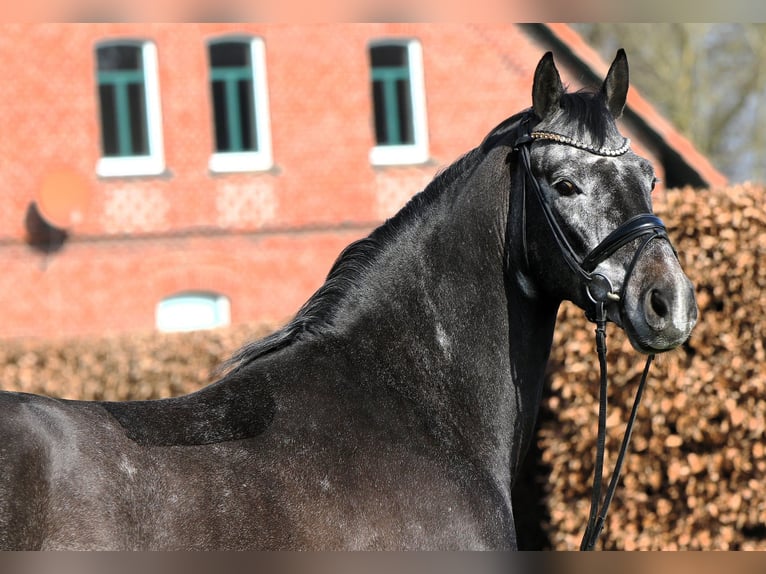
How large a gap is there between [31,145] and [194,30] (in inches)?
139

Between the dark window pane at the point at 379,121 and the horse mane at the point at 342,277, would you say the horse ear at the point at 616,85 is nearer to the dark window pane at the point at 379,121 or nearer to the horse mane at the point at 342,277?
the horse mane at the point at 342,277

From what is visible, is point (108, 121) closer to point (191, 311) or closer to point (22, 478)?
point (191, 311)

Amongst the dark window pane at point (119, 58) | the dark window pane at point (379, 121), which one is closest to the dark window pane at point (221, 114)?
the dark window pane at point (119, 58)

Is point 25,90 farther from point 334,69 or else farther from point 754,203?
point 754,203

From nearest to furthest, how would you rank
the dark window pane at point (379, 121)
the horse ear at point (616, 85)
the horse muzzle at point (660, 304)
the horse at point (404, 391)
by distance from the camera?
the horse at point (404, 391)
the horse muzzle at point (660, 304)
the horse ear at point (616, 85)
the dark window pane at point (379, 121)

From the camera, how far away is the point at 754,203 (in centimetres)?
651

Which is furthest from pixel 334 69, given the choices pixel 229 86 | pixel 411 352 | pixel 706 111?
pixel 411 352

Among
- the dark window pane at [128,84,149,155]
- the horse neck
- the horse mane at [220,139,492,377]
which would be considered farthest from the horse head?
the dark window pane at [128,84,149,155]

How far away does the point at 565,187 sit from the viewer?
12.6ft

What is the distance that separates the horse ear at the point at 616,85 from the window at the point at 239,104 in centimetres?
1705

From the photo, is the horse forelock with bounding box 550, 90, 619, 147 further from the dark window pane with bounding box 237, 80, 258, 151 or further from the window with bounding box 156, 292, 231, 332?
the dark window pane with bounding box 237, 80, 258, 151

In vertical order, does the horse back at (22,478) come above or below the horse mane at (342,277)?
below

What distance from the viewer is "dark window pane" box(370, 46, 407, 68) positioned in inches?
846

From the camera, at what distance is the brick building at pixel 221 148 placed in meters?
19.7
